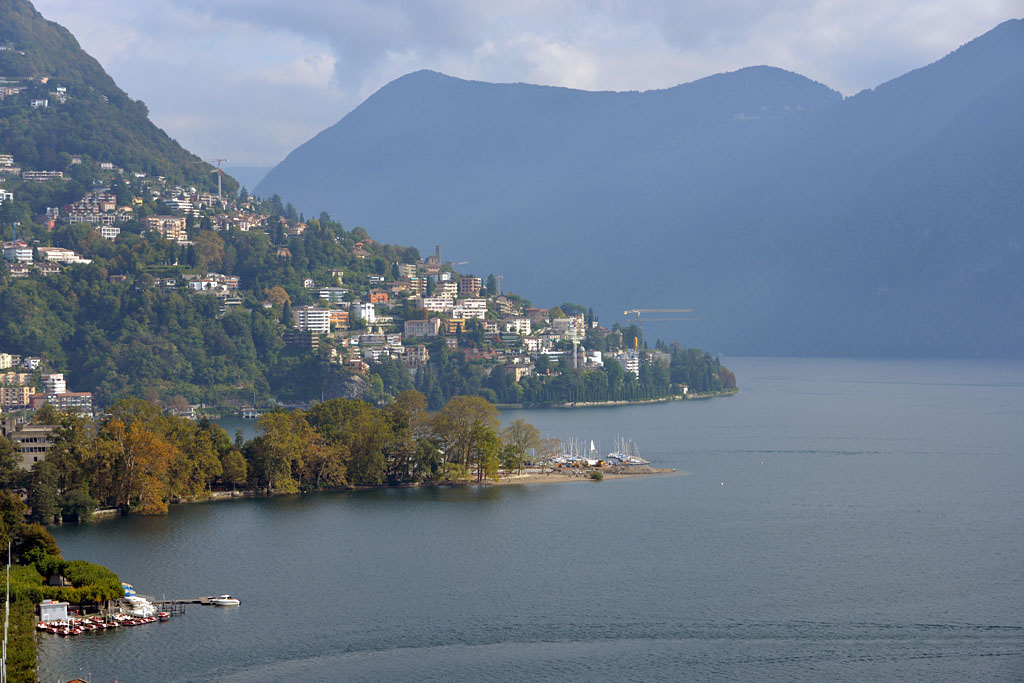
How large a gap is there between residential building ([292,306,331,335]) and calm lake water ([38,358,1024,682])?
116 ft

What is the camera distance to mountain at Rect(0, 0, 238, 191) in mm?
107000

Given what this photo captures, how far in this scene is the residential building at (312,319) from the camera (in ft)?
282

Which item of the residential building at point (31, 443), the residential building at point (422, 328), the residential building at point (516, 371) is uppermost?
the residential building at point (422, 328)

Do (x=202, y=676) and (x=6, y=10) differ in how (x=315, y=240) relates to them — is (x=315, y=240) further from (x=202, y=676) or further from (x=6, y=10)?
(x=202, y=676)

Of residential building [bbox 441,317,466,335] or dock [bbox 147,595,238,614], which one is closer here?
dock [bbox 147,595,238,614]

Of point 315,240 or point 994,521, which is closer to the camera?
point 994,521

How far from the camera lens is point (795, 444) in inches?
2325

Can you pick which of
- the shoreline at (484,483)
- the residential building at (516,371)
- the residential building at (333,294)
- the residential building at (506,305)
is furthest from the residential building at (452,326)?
the shoreline at (484,483)

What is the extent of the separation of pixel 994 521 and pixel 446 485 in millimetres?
17353

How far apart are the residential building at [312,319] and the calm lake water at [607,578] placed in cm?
3522

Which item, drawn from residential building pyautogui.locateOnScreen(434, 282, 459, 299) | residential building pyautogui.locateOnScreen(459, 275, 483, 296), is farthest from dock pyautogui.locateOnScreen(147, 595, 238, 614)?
residential building pyautogui.locateOnScreen(459, 275, 483, 296)

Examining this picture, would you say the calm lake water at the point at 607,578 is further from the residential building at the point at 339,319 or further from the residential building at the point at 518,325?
the residential building at the point at 518,325

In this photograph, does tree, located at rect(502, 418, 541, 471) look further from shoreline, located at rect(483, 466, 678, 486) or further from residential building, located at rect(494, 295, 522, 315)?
residential building, located at rect(494, 295, 522, 315)

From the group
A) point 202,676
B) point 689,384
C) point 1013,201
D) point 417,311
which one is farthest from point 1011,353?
point 202,676
